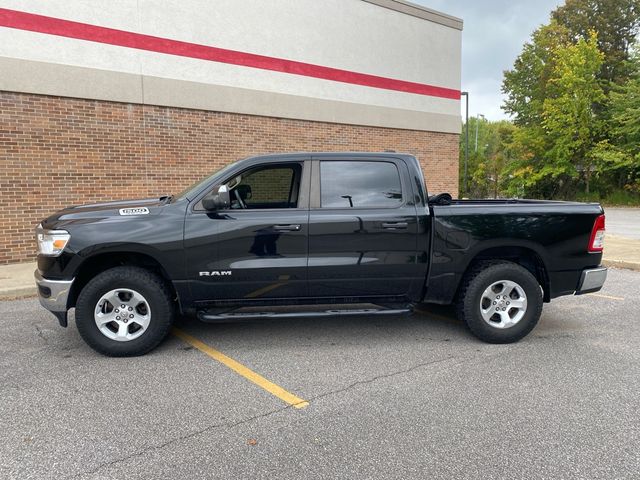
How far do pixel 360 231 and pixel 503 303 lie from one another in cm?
161

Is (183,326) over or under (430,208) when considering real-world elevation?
under

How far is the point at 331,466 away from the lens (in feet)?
8.47

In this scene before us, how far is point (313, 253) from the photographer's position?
170 inches

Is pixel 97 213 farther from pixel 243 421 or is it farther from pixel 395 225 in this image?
pixel 395 225

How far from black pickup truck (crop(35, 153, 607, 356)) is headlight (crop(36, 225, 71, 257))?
12 mm

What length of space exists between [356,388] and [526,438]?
4.05 ft

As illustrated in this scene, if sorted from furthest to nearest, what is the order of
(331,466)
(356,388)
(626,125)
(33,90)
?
1. (626,125)
2. (33,90)
3. (356,388)
4. (331,466)

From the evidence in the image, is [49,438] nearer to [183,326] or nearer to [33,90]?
[183,326]

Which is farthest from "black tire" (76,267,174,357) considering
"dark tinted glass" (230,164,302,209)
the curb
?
the curb

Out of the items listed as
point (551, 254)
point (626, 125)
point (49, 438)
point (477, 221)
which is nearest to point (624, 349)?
point (551, 254)

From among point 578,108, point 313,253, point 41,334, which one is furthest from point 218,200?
point 578,108

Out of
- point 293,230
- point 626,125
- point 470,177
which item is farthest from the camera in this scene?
point 470,177

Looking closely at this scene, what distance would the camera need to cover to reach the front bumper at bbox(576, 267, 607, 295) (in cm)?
458

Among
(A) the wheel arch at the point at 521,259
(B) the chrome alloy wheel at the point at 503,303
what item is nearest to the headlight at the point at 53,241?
(A) the wheel arch at the point at 521,259
